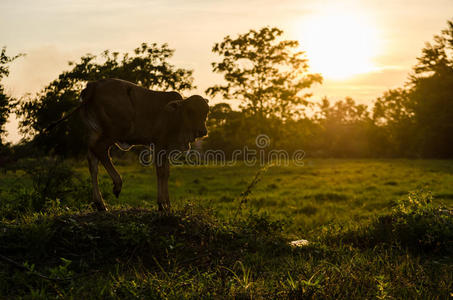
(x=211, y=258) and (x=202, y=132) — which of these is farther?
(x=202, y=132)

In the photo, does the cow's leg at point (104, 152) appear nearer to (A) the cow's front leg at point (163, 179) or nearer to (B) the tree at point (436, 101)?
(A) the cow's front leg at point (163, 179)

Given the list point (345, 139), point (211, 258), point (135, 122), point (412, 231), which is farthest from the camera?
point (345, 139)

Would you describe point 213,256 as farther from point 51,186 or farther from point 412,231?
point 51,186

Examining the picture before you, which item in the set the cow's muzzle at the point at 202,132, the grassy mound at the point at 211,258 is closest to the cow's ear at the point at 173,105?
the cow's muzzle at the point at 202,132

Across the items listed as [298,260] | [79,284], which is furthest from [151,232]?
[298,260]

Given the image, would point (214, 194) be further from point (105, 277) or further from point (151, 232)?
point (105, 277)

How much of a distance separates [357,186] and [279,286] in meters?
16.1

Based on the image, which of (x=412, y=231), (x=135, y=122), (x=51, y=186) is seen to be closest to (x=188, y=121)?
(x=135, y=122)

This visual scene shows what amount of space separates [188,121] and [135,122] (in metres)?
0.91

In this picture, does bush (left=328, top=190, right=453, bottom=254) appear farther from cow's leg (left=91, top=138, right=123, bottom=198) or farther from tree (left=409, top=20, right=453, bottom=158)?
tree (left=409, top=20, right=453, bottom=158)

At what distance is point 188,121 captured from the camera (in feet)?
24.0

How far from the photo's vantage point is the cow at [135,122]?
23.3ft

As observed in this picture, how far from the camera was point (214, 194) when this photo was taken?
55.9 feet

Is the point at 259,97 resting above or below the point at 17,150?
above
